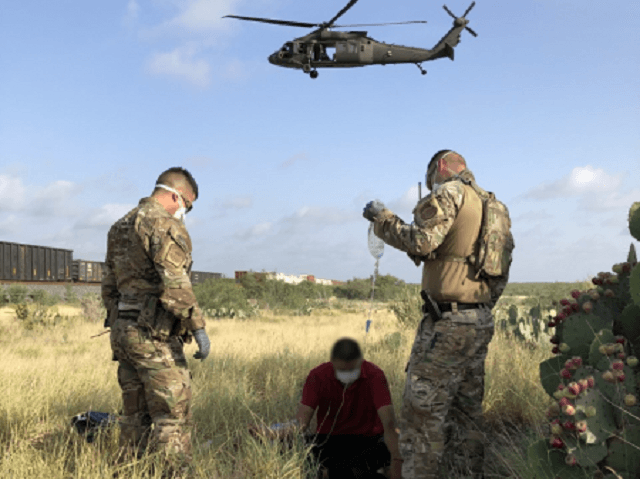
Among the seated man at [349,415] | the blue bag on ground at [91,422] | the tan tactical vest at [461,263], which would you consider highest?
the tan tactical vest at [461,263]

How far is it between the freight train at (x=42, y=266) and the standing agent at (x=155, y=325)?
98.9 ft

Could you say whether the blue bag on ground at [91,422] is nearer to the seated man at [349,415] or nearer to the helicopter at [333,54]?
the seated man at [349,415]

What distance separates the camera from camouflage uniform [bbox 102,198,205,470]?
344 cm

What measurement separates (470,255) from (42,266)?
3672 centimetres

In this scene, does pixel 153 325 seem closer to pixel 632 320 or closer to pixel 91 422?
pixel 91 422

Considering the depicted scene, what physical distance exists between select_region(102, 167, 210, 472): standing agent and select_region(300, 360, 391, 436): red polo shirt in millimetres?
722

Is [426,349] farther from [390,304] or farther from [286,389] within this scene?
[390,304]

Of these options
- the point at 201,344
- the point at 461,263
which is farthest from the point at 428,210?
the point at 201,344

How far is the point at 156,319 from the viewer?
11.5 ft

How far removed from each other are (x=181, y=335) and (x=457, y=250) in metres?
1.84

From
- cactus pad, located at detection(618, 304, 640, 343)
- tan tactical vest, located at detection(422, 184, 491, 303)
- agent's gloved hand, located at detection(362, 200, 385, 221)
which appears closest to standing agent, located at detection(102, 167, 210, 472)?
agent's gloved hand, located at detection(362, 200, 385, 221)

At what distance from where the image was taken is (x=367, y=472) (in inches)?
137

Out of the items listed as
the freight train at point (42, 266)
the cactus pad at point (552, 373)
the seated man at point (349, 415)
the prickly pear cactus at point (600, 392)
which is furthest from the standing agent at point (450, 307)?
the freight train at point (42, 266)

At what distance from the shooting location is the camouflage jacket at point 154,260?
3428 mm
